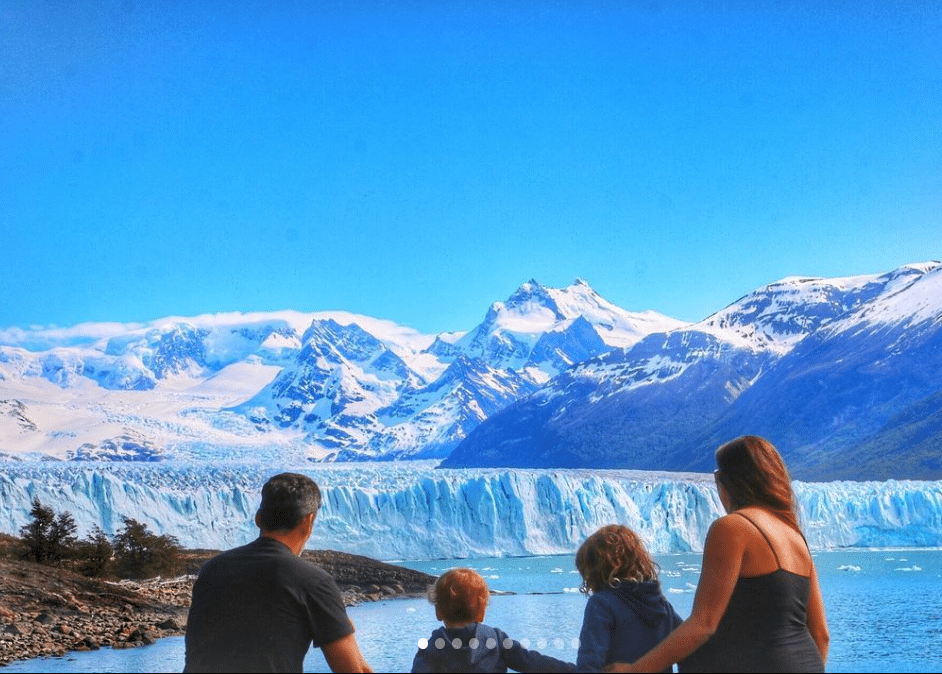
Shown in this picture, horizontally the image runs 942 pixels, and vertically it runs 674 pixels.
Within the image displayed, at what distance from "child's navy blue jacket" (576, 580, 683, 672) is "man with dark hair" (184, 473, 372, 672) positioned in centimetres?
58

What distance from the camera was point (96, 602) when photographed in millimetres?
13008

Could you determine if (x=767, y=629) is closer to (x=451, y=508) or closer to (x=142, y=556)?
(x=142, y=556)

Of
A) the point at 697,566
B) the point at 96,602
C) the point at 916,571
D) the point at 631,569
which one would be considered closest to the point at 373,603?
the point at 96,602

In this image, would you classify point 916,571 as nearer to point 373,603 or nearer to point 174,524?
point 373,603

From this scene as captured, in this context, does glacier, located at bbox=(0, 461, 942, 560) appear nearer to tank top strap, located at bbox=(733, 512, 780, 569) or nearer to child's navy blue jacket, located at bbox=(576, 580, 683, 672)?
child's navy blue jacket, located at bbox=(576, 580, 683, 672)

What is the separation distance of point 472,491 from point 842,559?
30.0 ft

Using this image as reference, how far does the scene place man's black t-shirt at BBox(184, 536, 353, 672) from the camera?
1.90 meters

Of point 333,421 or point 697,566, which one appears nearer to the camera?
point 697,566

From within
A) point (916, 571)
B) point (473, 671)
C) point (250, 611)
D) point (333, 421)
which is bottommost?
point (916, 571)

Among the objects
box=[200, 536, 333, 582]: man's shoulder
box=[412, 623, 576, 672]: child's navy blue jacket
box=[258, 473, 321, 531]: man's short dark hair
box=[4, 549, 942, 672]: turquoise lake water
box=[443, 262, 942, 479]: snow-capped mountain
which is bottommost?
box=[4, 549, 942, 672]: turquoise lake water

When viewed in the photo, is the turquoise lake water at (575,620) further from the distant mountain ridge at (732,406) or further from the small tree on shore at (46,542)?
the distant mountain ridge at (732,406)

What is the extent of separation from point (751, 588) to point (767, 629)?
9 centimetres

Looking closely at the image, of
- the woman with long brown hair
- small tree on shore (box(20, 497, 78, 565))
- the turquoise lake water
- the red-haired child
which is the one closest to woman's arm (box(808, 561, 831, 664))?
the woman with long brown hair

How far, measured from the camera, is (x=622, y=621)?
→ 7.54 feet
